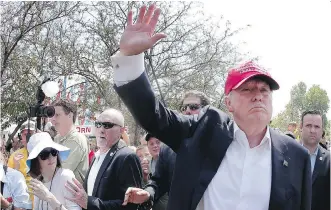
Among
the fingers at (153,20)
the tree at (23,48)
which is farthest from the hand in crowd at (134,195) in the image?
the tree at (23,48)

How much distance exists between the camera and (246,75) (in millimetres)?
1859

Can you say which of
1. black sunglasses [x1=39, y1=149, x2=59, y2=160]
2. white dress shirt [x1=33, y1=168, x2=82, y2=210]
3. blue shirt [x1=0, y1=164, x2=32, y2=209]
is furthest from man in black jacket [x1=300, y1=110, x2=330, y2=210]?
blue shirt [x1=0, y1=164, x2=32, y2=209]

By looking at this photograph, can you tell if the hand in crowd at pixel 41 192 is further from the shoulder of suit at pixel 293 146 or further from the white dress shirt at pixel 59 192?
the shoulder of suit at pixel 293 146

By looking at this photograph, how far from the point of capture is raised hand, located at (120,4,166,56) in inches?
65.1

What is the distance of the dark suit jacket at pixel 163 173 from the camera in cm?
312

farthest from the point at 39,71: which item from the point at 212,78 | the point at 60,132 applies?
the point at 60,132

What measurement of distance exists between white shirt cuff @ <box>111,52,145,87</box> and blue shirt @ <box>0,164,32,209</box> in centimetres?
237

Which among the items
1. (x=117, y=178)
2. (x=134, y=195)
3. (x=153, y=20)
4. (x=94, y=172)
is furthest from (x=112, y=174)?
(x=153, y=20)

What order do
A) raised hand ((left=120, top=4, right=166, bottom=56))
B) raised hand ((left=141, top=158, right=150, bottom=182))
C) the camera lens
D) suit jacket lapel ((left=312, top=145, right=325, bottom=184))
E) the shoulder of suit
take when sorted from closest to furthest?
raised hand ((left=120, top=4, right=166, bottom=56)) < the shoulder of suit < suit jacket lapel ((left=312, top=145, right=325, bottom=184)) < raised hand ((left=141, top=158, right=150, bottom=182)) < the camera lens

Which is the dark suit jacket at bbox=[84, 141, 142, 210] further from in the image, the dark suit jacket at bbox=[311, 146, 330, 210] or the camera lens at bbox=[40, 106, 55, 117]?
the camera lens at bbox=[40, 106, 55, 117]

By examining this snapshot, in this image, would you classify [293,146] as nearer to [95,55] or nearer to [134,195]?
[134,195]

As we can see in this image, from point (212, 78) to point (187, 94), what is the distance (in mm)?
10993

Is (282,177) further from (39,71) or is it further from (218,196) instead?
(39,71)

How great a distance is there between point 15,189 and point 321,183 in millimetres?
2486
